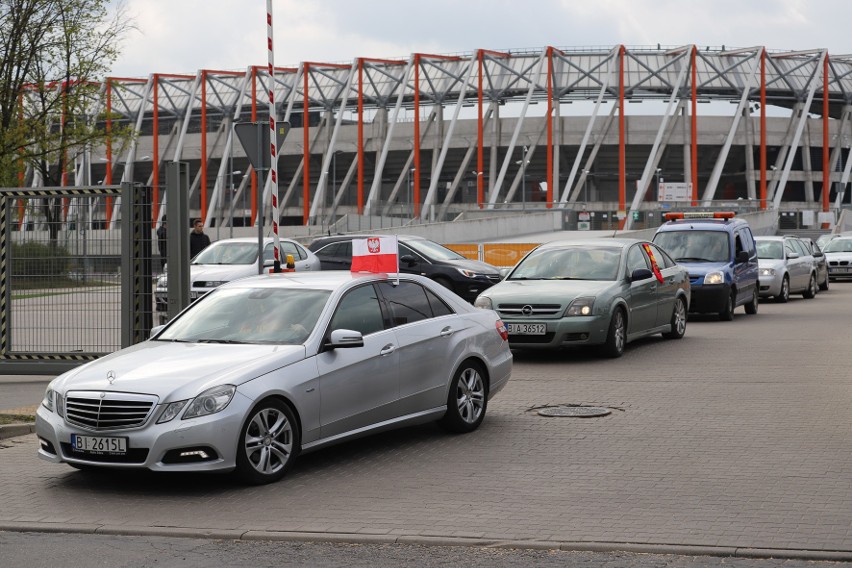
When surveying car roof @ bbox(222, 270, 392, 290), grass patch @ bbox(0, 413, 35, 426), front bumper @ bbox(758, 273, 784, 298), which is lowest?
grass patch @ bbox(0, 413, 35, 426)

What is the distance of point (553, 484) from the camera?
773cm

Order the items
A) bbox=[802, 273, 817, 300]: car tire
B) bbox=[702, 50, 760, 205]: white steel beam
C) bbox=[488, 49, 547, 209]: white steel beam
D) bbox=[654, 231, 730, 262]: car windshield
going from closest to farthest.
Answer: bbox=[654, 231, 730, 262]: car windshield, bbox=[802, 273, 817, 300]: car tire, bbox=[488, 49, 547, 209]: white steel beam, bbox=[702, 50, 760, 205]: white steel beam

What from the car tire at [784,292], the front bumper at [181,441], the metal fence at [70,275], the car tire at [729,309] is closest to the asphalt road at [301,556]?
the front bumper at [181,441]

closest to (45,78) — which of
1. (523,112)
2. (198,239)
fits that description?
(198,239)

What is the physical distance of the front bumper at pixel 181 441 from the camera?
7.43 meters

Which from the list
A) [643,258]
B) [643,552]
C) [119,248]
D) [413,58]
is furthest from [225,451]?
[413,58]

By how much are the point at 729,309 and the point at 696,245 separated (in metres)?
1.42

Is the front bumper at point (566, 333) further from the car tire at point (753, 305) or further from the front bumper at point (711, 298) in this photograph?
the car tire at point (753, 305)

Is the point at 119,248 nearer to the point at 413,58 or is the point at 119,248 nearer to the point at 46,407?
the point at 46,407

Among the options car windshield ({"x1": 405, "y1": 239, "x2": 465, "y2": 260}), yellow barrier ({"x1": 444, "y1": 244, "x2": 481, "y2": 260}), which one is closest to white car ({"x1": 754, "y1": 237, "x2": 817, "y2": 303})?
car windshield ({"x1": 405, "y1": 239, "x2": 465, "y2": 260})

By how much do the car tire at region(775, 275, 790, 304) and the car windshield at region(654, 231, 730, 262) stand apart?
6180 mm

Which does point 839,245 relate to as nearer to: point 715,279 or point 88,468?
point 715,279

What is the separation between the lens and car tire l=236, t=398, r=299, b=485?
769 cm

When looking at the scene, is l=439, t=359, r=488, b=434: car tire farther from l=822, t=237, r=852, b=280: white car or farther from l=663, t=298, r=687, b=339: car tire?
l=822, t=237, r=852, b=280: white car
